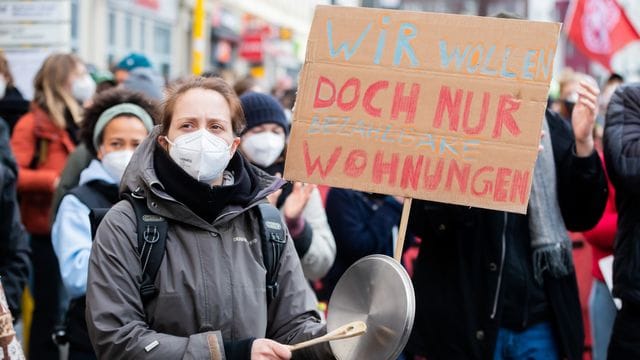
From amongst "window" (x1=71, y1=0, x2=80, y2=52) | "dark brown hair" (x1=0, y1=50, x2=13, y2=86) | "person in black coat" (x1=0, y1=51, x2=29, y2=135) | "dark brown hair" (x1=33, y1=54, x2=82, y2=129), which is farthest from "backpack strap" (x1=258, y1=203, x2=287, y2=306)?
"window" (x1=71, y1=0, x2=80, y2=52)

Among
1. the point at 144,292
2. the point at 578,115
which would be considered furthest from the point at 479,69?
the point at 144,292

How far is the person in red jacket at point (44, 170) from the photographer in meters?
6.26

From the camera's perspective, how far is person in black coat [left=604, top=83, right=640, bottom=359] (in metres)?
4.29

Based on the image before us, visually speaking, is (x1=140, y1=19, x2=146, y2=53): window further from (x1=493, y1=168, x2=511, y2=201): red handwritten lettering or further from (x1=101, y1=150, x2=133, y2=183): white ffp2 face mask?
(x1=493, y1=168, x2=511, y2=201): red handwritten lettering

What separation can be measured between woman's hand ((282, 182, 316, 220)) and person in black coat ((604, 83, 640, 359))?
133 cm

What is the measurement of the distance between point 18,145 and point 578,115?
3799 mm

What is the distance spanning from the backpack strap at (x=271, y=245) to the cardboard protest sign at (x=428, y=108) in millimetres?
213

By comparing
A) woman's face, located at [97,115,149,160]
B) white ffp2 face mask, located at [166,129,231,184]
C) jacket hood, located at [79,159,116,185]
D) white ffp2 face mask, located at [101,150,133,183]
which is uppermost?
white ffp2 face mask, located at [166,129,231,184]

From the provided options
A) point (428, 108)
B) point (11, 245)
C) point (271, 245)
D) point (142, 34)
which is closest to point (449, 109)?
point (428, 108)

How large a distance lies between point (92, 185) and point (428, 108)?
5.62ft

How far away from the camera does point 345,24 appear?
346 centimetres

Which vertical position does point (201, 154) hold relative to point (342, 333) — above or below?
above

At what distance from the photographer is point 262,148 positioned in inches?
202

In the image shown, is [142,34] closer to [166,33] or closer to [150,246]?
[166,33]
